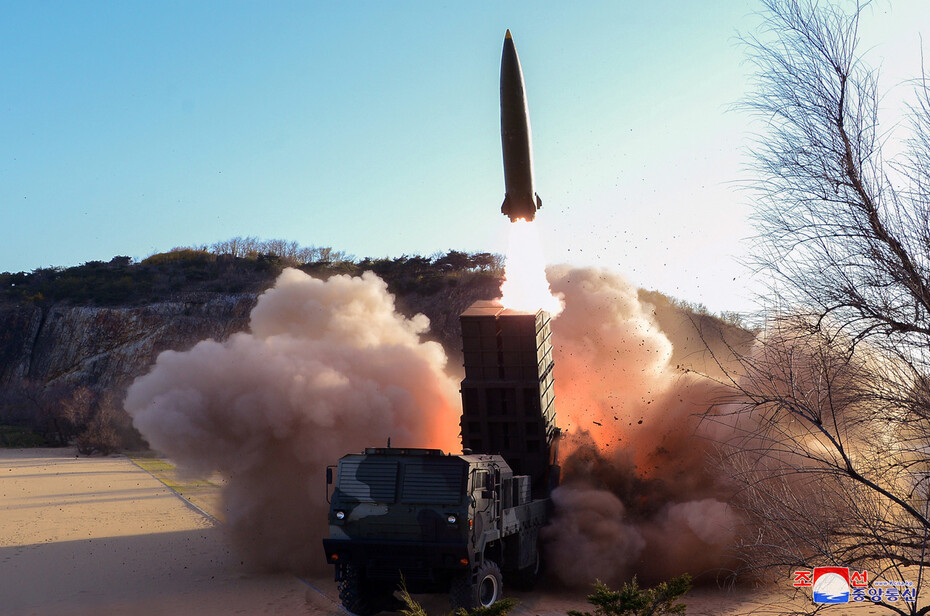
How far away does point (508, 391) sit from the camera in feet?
51.9

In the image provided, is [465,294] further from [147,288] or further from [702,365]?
[702,365]

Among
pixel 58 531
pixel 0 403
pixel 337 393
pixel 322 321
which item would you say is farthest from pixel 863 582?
pixel 0 403

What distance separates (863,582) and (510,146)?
43.7 feet

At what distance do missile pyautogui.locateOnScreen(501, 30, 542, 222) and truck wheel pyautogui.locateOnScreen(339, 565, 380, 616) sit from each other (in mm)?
8925

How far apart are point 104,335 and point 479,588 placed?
55.9 meters

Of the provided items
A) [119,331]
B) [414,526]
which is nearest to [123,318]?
[119,331]

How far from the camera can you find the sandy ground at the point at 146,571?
13539mm

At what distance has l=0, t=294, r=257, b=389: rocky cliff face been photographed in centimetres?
5844

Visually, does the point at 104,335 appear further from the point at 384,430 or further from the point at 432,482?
the point at 432,482

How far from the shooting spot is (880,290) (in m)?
6.73

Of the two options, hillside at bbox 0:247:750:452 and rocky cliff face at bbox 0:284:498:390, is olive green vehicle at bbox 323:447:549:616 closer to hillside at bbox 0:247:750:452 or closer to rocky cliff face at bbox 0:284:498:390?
hillside at bbox 0:247:750:452

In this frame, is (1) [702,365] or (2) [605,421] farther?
(1) [702,365]

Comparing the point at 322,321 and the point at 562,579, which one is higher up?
the point at 322,321

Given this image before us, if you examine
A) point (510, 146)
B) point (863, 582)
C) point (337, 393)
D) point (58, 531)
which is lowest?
point (58, 531)
